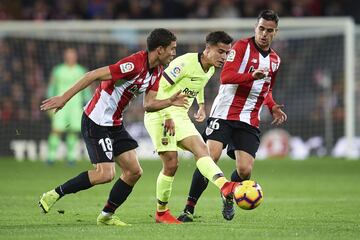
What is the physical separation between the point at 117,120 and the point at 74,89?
860mm

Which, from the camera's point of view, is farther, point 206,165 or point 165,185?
point 165,185

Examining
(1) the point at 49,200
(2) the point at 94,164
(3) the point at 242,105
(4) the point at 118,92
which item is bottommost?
(1) the point at 49,200

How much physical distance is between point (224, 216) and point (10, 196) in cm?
445

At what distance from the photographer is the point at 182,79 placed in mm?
10430

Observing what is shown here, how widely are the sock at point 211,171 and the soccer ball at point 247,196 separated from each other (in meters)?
0.28

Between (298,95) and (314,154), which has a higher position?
(298,95)

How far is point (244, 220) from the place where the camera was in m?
10.3

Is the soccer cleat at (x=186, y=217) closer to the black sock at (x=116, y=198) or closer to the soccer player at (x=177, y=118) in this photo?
the soccer player at (x=177, y=118)

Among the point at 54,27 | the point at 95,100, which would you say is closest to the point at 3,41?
the point at 54,27

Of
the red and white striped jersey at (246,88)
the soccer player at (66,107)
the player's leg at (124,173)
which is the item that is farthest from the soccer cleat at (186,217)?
the soccer player at (66,107)

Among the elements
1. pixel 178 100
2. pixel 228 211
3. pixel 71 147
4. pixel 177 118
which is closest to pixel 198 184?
pixel 228 211

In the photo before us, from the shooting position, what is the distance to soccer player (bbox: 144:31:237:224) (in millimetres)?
10000

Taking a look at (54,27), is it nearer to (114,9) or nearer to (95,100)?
(114,9)

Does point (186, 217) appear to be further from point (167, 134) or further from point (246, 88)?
point (246, 88)
